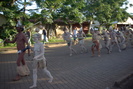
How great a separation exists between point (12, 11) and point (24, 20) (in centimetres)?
195

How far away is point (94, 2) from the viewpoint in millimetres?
24438

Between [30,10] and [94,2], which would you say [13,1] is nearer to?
[30,10]

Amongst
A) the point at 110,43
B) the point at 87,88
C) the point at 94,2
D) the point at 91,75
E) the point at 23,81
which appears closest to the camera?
the point at 87,88

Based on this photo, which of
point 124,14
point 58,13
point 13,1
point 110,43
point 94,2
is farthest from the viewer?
point 124,14

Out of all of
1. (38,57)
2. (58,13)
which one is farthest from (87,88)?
(58,13)

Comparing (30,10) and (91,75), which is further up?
(30,10)

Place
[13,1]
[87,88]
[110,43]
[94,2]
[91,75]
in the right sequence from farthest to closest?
[94,2]
[13,1]
[110,43]
[91,75]
[87,88]

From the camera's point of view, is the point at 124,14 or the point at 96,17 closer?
the point at 96,17

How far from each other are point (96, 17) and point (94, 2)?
238 centimetres

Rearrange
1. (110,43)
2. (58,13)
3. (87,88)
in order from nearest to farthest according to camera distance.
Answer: (87,88) < (110,43) < (58,13)

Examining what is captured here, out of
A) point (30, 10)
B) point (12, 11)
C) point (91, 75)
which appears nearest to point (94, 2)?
point (30, 10)

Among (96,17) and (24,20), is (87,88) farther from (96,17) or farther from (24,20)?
(96,17)

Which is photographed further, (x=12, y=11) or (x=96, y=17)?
(x=96, y=17)

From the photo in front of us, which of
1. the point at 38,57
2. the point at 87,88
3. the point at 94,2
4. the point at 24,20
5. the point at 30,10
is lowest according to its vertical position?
the point at 87,88
